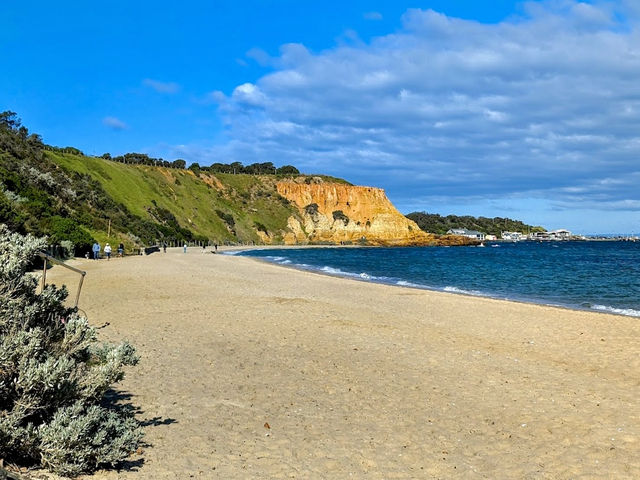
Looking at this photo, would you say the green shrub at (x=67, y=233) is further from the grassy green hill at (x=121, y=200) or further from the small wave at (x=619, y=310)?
the small wave at (x=619, y=310)

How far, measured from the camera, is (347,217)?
136000mm

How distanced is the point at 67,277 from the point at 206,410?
765 inches

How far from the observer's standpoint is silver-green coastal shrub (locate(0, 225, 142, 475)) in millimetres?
4320

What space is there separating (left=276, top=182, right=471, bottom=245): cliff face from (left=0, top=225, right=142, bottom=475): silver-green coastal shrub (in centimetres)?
12043

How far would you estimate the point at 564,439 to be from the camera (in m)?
6.54

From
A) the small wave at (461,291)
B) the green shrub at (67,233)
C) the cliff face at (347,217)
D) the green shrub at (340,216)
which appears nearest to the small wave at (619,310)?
the small wave at (461,291)

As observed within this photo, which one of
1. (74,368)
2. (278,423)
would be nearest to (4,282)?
(74,368)

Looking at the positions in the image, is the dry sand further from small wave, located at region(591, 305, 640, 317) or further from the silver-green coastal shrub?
small wave, located at region(591, 305, 640, 317)

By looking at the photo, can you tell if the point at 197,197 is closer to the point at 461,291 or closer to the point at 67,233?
the point at 67,233

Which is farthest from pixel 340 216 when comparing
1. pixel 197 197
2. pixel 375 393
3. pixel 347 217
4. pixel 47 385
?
pixel 47 385

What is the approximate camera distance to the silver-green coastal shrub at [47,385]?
4320 millimetres

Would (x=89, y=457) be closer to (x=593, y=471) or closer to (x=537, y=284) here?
(x=593, y=471)

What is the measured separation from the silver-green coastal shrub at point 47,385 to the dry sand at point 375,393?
1.26ft

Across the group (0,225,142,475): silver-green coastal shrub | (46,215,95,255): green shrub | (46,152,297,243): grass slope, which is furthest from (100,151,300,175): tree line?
(0,225,142,475): silver-green coastal shrub
